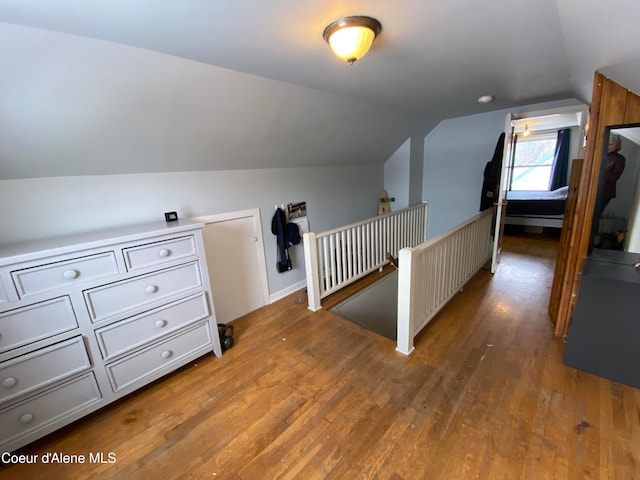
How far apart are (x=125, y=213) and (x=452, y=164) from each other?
4.29 m

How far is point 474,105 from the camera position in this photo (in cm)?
316

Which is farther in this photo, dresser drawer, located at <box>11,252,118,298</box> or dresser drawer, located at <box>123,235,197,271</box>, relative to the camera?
dresser drawer, located at <box>123,235,197,271</box>

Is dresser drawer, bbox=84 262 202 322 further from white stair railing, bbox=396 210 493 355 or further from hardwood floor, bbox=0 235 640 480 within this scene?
white stair railing, bbox=396 210 493 355

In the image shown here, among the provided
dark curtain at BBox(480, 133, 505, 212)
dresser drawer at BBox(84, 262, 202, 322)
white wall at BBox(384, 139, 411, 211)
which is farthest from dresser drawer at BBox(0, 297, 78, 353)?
dark curtain at BBox(480, 133, 505, 212)

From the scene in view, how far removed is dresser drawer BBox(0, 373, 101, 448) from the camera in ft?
4.61

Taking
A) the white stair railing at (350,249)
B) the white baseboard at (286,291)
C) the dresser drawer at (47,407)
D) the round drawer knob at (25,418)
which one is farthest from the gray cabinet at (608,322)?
the round drawer knob at (25,418)

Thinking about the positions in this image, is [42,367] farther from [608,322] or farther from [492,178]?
[492,178]

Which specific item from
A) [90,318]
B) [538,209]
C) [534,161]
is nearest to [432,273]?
[90,318]

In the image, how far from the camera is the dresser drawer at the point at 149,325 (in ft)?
5.43

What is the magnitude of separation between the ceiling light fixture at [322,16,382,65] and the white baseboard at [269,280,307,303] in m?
2.46

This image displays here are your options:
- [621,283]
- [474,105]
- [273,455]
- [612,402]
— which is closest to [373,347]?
[273,455]

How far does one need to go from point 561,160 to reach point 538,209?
1902 mm

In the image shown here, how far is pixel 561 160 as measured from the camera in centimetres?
586

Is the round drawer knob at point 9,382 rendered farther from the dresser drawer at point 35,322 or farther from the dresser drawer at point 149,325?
the dresser drawer at point 149,325
